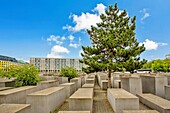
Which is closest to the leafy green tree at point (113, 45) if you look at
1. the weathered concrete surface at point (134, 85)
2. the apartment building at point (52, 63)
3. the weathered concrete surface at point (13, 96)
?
the weathered concrete surface at point (134, 85)

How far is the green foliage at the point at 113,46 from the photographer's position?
1648 cm

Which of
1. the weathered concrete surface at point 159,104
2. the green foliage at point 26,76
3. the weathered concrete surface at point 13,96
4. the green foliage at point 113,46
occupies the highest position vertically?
the green foliage at point 113,46

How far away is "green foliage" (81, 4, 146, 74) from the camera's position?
16484 mm

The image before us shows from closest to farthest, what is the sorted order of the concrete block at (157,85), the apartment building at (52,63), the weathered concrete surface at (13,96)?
the weathered concrete surface at (13,96) < the concrete block at (157,85) < the apartment building at (52,63)

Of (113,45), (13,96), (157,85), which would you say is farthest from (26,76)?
(157,85)

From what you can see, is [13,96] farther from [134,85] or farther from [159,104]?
[134,85]

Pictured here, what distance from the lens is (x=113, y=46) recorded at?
54.7 feet

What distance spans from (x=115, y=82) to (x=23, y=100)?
11.0m

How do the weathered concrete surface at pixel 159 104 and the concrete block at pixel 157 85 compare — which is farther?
the concrete block at pixel 157 85

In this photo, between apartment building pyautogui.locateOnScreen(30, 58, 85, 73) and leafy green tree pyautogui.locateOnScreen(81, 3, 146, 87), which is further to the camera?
apartment building pyautogui.locateOnScreen(30, 58, 85, 73)

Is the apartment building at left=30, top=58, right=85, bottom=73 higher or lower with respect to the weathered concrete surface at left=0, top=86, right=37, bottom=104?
higher

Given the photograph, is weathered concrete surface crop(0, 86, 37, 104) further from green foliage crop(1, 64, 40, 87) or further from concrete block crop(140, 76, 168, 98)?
concrete block crop(140, 76, 168, 98)

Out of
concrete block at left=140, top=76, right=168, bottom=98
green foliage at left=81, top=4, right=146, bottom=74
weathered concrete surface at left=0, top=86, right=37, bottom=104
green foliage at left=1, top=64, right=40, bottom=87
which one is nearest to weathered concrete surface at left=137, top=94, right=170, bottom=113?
concrete block at left=140, top=76, right=168, bottom=98

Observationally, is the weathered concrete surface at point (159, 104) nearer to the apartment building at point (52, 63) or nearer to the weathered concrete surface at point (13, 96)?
the weathered concrete surface at point (13, 96)
